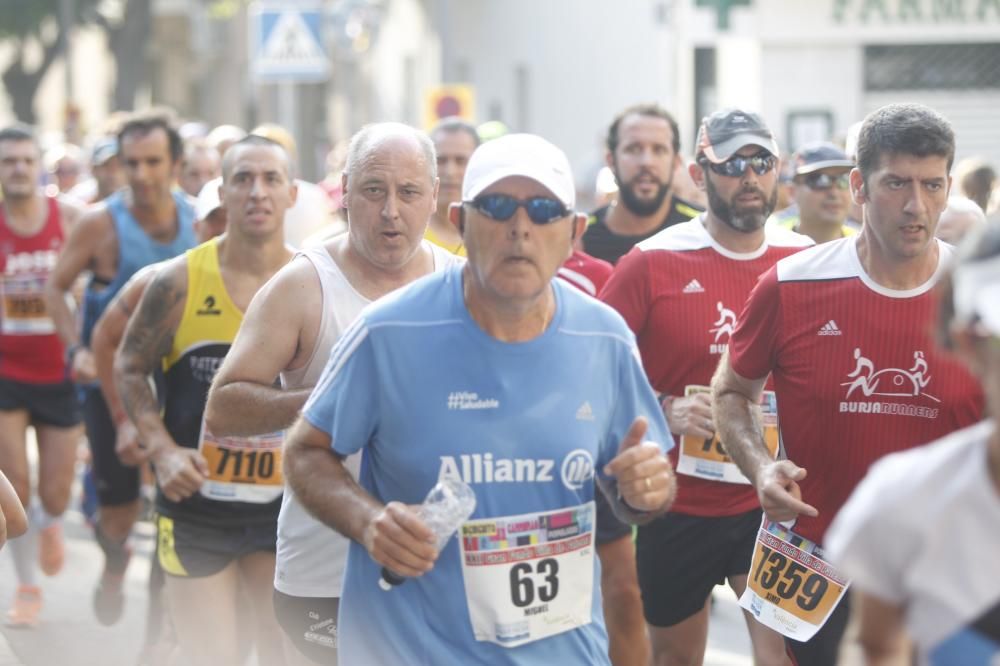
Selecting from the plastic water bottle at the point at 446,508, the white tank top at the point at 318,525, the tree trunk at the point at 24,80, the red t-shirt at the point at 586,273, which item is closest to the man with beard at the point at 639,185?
the red t-shirt at the point at 586,273

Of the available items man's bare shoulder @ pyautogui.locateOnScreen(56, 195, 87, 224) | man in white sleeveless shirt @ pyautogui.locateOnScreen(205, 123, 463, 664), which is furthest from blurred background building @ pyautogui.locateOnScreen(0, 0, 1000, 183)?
man in white sleeveless shirt @ pyautogui.locateOnScreen(205, 123, 463, 664)

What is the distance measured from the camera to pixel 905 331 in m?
5.08

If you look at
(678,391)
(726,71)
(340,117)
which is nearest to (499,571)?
(678,391)

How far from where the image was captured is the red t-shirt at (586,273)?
7402 mm

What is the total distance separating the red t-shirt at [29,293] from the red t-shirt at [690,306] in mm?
4840

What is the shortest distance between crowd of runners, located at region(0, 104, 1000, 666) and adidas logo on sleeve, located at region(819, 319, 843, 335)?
0.01 meters

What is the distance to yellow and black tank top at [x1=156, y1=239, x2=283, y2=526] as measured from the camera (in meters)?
6.72

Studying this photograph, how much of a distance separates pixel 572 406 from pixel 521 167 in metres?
0.52

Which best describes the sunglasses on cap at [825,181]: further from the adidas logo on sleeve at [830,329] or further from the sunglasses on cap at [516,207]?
the sunglasses on cap at [516,207]

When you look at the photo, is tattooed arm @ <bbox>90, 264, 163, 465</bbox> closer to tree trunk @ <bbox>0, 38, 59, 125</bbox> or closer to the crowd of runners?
the crowd of runners

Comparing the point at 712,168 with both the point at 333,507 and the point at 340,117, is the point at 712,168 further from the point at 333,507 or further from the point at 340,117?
the point at 340,117

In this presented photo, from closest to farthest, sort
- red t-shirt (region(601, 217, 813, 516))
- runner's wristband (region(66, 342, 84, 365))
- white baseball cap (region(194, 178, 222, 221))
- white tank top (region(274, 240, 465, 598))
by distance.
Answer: white tank top (region(274, 240, 465, 598))
red t-shirt (region(601, 217, 813, 516))
white baseball cap (region(194, 178, 222, 221))
runner's wristband (region(66, 342, 84, 365))

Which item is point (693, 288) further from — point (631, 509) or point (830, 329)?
point (631, 509)

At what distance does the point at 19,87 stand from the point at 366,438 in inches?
2047
